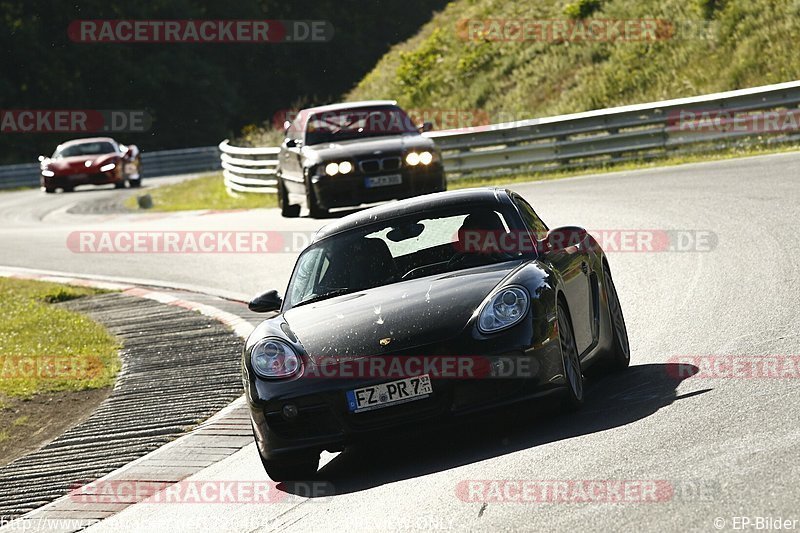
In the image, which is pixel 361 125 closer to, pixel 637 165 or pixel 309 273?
pixel 637 165

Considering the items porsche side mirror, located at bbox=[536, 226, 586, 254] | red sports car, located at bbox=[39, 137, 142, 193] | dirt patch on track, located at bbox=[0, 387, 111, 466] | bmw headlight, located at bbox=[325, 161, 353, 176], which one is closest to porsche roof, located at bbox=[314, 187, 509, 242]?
porsche side mirror, located at bbox=[536, 226, 586, 254]

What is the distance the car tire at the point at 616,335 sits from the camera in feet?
27.2

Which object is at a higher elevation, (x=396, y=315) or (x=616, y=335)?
(x=396, y=315)

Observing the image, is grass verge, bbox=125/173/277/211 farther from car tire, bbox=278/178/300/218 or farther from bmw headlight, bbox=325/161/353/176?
bmw headlight, bbox=325/161/353/176

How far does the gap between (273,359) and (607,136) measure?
16.9 metres

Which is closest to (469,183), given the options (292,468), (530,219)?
(530,219)

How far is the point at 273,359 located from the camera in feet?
23.2

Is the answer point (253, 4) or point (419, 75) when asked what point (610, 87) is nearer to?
point (419, 75)

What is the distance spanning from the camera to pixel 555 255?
7.84m

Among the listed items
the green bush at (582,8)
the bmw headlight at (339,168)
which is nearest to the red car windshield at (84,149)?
the green bush at (582,8)

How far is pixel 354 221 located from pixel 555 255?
123 centimetres

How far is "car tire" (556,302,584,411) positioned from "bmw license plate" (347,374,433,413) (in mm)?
758

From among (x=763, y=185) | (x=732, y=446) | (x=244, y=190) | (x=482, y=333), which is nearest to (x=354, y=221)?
(x=482, y=333)

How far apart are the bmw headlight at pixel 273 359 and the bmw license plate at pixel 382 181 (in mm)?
11635
